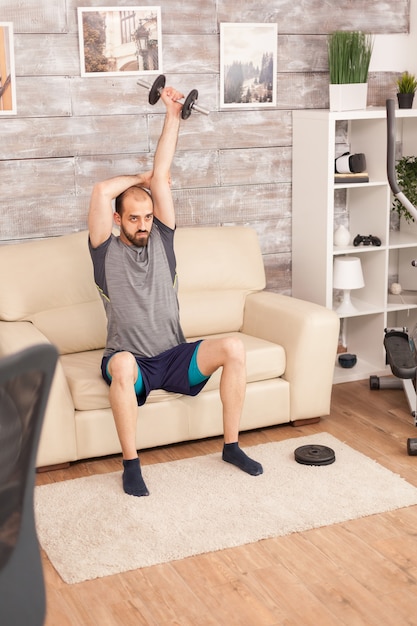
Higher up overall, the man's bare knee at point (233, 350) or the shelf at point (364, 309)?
the man's bare knee at point (233, 350)

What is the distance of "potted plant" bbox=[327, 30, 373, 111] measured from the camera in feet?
15.0

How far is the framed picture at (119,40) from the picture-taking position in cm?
424

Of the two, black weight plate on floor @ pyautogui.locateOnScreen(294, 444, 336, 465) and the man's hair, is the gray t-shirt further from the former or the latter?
black weight plate on floor @ pyautogui.locateOnScreen(294, 444, 336, 465)

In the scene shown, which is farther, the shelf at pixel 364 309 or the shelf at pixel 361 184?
the shelf at pixel 364 309

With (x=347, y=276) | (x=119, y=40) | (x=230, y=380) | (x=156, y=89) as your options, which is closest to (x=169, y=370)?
(x=230, y=380)

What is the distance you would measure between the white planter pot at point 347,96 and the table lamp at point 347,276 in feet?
2.60

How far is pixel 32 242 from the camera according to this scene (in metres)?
4.09

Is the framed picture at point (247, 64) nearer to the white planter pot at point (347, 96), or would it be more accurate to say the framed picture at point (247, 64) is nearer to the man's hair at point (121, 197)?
the white planter pot at point (347, 96)

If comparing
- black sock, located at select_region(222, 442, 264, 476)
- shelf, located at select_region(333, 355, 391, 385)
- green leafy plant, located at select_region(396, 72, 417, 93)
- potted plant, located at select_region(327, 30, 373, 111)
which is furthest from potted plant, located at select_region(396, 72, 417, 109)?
black sock, located at select_region(222, 442, 264, 476)

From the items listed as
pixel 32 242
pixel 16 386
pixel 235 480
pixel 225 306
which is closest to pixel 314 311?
pixel 225 306

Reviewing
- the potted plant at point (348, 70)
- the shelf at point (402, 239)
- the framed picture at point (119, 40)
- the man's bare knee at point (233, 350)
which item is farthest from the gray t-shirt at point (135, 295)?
the shelf at point (402, 239)

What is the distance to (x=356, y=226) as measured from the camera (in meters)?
5.03

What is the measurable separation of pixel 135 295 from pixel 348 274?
1464 mm

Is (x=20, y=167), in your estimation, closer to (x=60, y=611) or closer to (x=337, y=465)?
(x=337, y=465)
